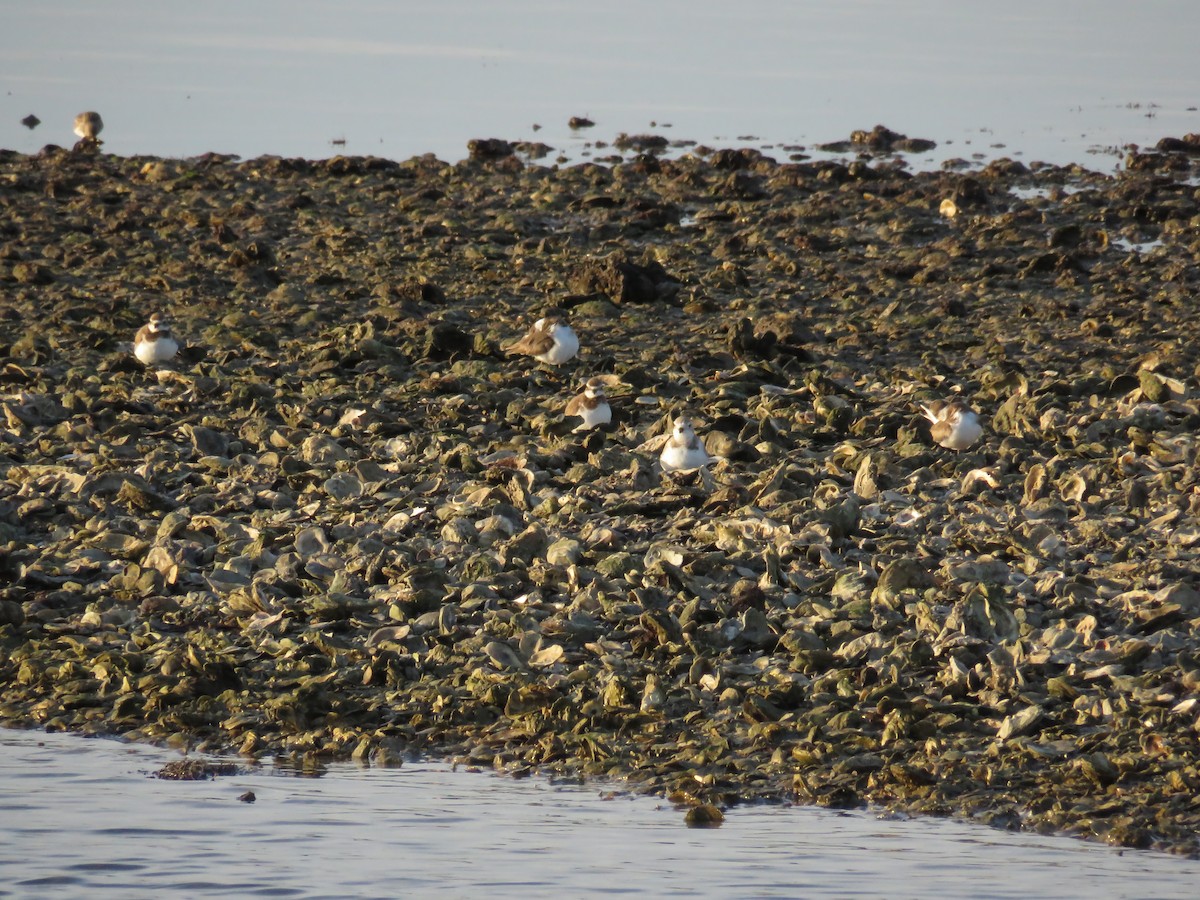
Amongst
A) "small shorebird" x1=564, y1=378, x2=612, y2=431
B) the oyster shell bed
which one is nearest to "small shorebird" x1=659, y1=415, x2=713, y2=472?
the oyster shell bed

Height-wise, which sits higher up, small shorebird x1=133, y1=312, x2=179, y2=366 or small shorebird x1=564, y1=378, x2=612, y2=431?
small shorebird x1=133, y1=312, x2=179, y2=366

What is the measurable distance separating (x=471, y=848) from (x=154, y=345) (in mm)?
10153

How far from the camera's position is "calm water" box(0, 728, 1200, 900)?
24.1 ft

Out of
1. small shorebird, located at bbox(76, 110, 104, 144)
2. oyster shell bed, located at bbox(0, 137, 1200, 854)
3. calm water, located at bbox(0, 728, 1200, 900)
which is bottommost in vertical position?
calm water, located at bbox(0, 728, 1200, 900)

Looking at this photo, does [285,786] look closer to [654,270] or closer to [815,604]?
[815,604]

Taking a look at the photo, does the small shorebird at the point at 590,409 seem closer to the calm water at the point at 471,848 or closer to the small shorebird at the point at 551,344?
the small shorebird at the point at 551,344

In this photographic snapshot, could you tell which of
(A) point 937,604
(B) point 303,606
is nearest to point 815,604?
(A) point 937,604

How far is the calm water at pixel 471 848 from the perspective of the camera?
7.36m

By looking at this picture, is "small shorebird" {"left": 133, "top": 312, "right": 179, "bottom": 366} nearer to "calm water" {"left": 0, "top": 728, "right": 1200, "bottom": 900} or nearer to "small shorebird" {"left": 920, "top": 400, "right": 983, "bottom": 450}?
"small shorebird" {"left": 920, "top": 400, "right": 983, "bottom": 450}

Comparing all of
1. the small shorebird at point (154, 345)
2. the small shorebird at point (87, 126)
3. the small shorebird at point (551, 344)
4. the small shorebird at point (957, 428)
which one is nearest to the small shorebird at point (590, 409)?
the small shorebird at point (551, 344)

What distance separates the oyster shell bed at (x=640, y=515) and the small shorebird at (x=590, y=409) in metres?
0.25

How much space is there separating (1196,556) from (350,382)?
8.48 metres

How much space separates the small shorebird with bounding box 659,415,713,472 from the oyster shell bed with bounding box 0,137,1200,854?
123mm

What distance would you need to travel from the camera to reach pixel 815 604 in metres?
10.4
